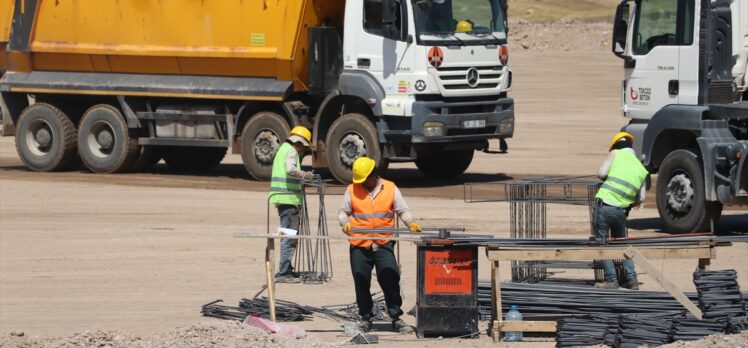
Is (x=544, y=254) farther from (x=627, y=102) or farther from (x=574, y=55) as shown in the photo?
(x=574, y=55)

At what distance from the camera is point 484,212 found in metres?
21.4

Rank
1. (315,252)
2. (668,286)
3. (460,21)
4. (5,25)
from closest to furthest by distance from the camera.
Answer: (668,286), (315,252), (460,21), (5,25)

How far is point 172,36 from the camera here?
25438mm

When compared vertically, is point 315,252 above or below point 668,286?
below

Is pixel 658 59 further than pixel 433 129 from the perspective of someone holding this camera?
No

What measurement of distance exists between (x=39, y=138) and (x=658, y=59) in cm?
1311

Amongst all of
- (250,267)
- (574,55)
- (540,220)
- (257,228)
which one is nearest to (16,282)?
(250,267)

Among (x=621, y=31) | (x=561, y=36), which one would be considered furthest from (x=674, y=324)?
(x=561, y=36)

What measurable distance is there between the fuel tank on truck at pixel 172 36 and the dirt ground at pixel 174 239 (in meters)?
2.00

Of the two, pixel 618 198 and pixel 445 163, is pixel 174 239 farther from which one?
pixel 445 163

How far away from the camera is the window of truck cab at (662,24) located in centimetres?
1844

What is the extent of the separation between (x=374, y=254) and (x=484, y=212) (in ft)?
28.7

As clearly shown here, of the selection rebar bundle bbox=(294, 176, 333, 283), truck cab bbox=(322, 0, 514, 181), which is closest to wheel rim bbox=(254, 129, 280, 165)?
truck cab bbox=(322, 0, 514, 181)

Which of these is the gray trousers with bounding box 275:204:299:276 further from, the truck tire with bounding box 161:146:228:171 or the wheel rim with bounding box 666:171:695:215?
the truck tire with bounding box 161:146:228:171
